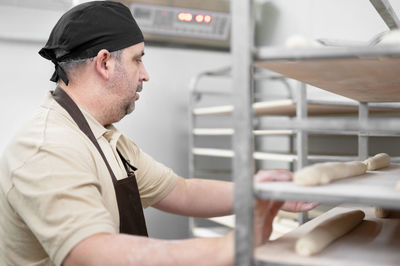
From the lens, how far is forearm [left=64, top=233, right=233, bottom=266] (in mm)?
926

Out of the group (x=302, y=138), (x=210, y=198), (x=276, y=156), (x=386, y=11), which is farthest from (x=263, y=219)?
(x=276, y=156)

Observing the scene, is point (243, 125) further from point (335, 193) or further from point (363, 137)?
point (363, 137)

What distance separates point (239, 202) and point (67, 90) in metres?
0.93

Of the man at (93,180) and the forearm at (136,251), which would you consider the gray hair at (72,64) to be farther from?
the forearm at (136,251)

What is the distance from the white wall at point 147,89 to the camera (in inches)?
113

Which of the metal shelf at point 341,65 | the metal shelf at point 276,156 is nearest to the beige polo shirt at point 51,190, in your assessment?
the metal shelf at point 341,65

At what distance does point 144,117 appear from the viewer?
11.1 ft

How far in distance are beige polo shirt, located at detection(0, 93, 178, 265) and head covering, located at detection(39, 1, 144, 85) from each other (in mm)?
170

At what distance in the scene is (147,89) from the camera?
338cm

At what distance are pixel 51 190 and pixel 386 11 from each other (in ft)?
3.97

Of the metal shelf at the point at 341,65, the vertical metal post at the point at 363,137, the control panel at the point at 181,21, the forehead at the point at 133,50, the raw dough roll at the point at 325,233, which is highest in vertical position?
the control panel at the point at 181,21

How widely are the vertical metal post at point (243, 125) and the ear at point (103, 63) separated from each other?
80cm

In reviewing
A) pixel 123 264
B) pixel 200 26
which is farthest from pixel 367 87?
pixel 200 26

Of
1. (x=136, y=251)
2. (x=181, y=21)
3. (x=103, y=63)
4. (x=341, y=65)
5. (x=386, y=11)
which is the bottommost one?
(x=136, y=251)
